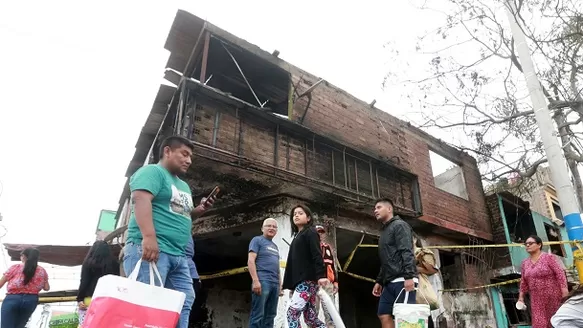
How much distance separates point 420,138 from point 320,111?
4.44 meters

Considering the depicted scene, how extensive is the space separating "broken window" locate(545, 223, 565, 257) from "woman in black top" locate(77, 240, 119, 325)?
51.5ft

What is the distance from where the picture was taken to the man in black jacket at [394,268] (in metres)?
3.49

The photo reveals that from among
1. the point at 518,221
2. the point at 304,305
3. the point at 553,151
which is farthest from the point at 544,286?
the point at 518,221

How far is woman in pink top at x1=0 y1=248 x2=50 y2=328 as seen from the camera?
498cm

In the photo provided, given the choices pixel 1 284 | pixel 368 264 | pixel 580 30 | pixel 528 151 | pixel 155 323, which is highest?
pixel 580 30

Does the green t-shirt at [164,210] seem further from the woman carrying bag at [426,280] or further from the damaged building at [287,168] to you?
the damaged building at [287,168]

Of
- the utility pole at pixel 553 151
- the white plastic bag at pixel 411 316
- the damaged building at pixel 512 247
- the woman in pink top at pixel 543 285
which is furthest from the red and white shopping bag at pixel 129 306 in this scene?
the damaged building at pixel 512 247

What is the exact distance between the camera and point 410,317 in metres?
3.22

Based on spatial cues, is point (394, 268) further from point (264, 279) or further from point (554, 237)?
point (554, 237)

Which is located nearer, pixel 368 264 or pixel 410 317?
pixel 410 317

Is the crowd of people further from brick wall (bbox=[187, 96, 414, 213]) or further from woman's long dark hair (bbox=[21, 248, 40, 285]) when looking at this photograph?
brick wall (bbox=[187, 96, 414, 213])

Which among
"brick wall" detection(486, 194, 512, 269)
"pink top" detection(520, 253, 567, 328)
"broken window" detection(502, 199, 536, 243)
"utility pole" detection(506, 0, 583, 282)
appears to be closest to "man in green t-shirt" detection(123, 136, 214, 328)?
"pink top" detection(520, 253, 567, 328)

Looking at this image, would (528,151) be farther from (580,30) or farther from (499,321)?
(499,321)

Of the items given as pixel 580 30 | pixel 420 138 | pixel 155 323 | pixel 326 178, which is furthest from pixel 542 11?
pixel 155 323
